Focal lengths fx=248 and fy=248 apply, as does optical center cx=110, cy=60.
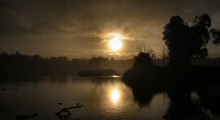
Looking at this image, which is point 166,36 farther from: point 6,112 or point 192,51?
point 6,112

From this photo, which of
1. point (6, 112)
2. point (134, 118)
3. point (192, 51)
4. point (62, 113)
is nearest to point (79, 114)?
point (62, 113)

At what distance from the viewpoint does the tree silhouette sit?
119 meters

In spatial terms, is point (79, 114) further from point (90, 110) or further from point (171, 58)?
point (171, 58)

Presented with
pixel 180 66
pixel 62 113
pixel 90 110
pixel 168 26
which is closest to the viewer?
pixel 62 113

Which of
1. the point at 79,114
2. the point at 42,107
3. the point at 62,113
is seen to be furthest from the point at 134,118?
the point at 42,107

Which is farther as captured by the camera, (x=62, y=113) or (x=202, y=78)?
(x=202, y=78)

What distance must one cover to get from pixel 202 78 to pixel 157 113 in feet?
198

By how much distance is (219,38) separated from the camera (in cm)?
10469

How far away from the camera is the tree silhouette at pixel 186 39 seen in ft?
390

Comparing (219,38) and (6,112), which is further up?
(219,38)

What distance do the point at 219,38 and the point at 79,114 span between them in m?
74.8

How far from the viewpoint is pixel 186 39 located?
394 ft

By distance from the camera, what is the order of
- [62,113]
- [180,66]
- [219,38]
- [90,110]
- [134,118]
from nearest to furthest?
A: 1. [134,118]
2. [62,113]
3. [90,110]
4. [219,38]
5. [180,66]

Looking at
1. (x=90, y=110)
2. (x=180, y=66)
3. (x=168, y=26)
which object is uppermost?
(x=168, y=26)
